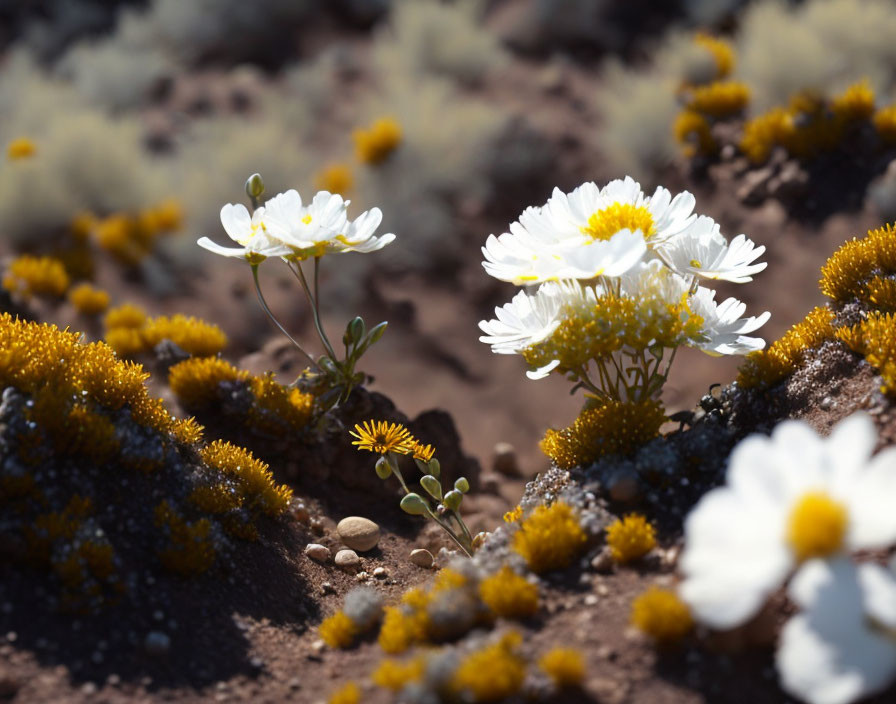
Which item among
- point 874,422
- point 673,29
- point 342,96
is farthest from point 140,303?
point 673,29

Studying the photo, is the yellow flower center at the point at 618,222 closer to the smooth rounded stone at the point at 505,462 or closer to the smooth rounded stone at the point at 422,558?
the smooth rounded stone at the point at 422,558

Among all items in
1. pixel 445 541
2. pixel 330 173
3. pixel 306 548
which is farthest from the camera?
pixel 330 173

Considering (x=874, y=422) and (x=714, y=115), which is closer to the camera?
(x=874, y=422)

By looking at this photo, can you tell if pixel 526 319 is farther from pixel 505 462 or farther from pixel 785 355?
pixel 505 462

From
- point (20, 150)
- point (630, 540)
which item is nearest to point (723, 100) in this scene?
point (630, 540)

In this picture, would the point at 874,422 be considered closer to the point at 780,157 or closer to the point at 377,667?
the point at 377,667

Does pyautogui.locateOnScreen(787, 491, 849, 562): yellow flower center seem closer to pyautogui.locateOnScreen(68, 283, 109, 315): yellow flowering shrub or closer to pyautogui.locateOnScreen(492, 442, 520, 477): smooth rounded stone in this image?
pyautogui.locateOnScreen(492, 442, 520, 477): smooth rounded stone

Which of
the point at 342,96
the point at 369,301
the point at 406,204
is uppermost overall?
the point at 342,96
